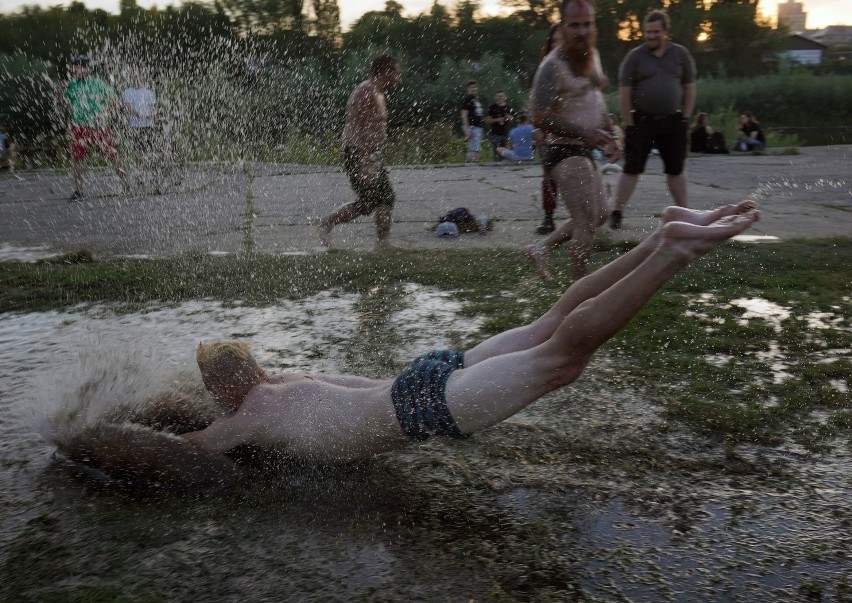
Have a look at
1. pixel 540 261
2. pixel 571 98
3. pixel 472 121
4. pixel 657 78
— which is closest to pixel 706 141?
pixel 472 121

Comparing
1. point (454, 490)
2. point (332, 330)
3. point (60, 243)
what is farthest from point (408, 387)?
point (60, 243)

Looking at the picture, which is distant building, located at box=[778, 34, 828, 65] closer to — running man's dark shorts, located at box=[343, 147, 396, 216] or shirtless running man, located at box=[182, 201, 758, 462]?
running man's dark shorts, located at box=[343, 147, 396, 216]

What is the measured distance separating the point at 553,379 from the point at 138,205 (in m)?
9.93

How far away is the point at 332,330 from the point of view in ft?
16.1

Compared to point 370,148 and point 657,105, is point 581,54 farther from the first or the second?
point 370,148

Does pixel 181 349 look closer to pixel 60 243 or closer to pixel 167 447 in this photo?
pixel 167 447

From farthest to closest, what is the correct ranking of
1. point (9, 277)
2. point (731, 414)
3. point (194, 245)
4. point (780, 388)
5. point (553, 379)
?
point (194, 245), point (9, 277), point (780, 388), point (731, 414), point (553, 379)

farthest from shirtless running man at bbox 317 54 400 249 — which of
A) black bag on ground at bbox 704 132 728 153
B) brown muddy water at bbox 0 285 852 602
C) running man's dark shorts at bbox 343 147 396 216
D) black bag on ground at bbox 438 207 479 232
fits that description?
black bag on ground at bbox 704 132 728 153

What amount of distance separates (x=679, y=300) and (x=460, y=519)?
2.99 m

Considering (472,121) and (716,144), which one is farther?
(716,144)

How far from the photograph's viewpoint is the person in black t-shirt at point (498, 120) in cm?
1528

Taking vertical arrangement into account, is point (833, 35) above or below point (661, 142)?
above

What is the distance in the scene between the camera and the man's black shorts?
675cm

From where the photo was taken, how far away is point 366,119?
22.9 ft
